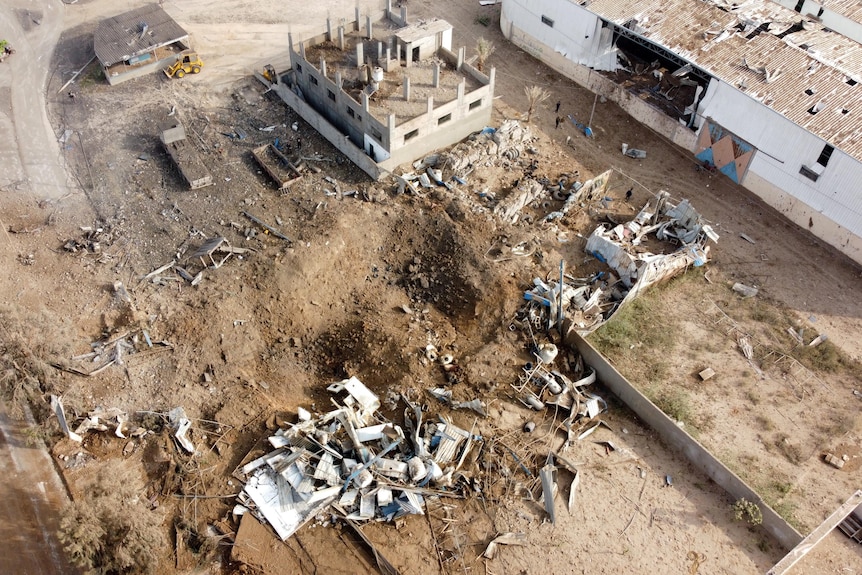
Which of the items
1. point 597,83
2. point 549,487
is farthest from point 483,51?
point 549,487

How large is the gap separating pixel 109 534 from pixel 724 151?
35.9 metres

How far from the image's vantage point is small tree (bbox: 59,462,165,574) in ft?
74.0

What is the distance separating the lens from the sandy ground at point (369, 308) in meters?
A: 25.5

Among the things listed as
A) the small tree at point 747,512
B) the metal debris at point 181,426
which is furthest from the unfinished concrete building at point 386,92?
the small tree at point 747,512

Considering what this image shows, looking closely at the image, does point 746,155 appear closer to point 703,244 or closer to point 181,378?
point 703,244

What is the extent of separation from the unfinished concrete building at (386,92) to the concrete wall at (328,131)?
0.06 m

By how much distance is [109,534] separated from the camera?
75.7 ft

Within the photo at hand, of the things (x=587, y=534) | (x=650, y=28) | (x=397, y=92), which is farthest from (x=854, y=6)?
(x=587, y=534)

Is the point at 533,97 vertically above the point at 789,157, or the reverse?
the point at 789,157

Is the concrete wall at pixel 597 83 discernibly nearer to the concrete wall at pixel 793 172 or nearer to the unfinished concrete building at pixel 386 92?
the concrete wall at pixel 793 172

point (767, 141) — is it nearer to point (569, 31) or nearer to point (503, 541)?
point (569, 31)

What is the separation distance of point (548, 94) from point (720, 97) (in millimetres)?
10672

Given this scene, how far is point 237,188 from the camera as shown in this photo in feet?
121

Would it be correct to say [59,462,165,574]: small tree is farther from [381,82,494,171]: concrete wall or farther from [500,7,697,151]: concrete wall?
[500,7,697,151]: concrete wall
